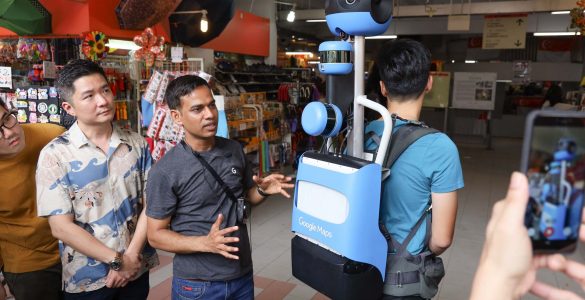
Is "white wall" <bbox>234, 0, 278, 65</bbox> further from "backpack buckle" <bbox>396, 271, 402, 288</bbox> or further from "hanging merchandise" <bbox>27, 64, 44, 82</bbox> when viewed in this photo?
"backpack buckle" <bbox>396, 271, 402, 288</bbox>

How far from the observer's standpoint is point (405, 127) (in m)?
1.49

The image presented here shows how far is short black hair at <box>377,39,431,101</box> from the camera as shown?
4.92ft

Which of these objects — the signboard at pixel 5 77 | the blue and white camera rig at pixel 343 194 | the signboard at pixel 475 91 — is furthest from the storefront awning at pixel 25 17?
the signboard at pixel 475 91

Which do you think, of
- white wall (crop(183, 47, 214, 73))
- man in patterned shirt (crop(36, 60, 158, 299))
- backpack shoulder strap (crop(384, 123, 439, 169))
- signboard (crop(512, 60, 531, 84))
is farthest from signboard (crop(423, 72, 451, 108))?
man in patterned shirt (crop(36, 60, 158, 299))

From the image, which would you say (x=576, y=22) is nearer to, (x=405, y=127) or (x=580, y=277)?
(x=405, y=127)

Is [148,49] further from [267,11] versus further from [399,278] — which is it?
[267,11]

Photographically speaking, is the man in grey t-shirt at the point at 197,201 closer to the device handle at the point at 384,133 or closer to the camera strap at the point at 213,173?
→ the camera strap at the point at 213,173

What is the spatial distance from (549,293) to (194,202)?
1305 mm

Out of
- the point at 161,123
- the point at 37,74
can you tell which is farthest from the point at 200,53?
the point at 161,123

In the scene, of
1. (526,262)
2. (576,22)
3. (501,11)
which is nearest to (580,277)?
(526,262)

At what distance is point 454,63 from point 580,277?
48.5 feet

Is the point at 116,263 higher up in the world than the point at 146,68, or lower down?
lower down

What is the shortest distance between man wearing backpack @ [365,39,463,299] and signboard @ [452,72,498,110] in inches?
404

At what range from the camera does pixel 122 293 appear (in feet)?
6.26
